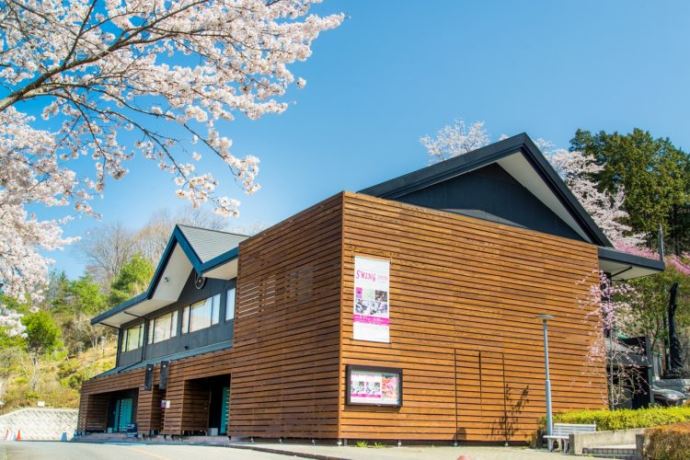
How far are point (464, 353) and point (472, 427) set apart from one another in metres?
1.72

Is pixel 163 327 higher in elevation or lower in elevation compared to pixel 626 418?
higher

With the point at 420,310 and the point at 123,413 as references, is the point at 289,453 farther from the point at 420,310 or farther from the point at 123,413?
the point at 123,413

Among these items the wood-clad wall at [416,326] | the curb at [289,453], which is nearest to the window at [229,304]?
the wood-clad wall at [416,326]

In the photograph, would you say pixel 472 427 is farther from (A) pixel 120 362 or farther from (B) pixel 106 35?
(A) pixel 120 362

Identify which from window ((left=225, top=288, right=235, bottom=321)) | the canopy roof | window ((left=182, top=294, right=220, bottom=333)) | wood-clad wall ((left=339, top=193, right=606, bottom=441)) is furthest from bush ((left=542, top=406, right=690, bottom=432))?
window ((left=182, top=294, right=220, bottom=333))

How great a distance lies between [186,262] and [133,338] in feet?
30.8

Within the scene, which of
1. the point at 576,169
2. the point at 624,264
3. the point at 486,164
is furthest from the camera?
the point at 576,169

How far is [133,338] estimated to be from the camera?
108 ft

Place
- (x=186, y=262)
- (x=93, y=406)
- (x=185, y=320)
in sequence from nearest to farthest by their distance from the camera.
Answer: (x=186, y=262) < (x=185, y=320) < (x=93, y=406)

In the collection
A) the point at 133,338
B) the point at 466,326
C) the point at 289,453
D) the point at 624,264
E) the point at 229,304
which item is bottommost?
the point at 289,453

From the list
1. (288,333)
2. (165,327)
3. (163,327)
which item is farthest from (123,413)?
(288,333)

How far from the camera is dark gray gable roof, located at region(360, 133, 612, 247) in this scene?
55.0 feet

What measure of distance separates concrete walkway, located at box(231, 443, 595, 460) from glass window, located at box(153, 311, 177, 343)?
13149mm

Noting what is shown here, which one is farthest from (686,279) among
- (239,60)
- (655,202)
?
(239,60)
